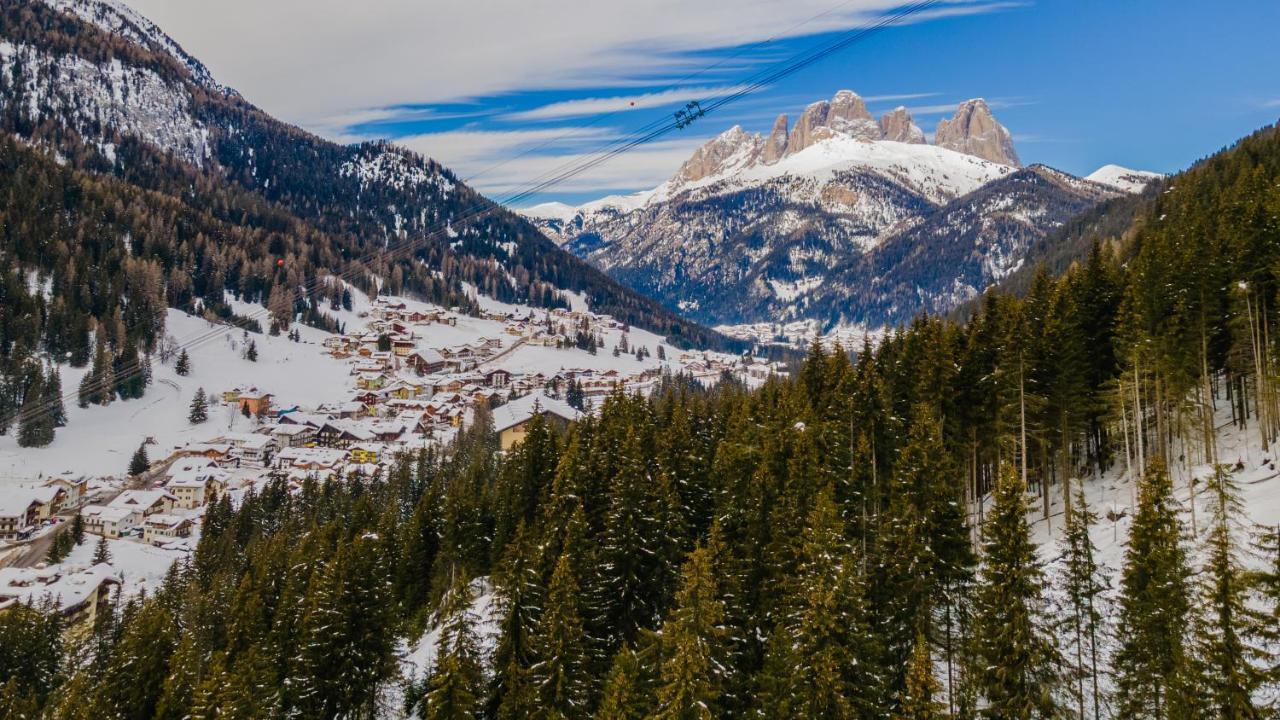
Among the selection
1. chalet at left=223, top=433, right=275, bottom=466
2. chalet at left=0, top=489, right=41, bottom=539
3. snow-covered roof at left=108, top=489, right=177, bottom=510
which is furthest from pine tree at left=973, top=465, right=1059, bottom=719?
chalet at left=223, top=433, right=275, bottom=466

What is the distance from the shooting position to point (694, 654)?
2350cm

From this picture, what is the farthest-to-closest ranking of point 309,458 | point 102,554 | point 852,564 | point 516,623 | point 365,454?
point 365,454
point 309,458
point 102,554
point 516,623
point 852,564

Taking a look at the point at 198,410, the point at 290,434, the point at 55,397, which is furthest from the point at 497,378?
the point at 55,397

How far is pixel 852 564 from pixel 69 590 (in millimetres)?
82812

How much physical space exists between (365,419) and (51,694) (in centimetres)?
9486

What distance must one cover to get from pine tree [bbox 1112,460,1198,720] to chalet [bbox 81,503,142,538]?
349ft

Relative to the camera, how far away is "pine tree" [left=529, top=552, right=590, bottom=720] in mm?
29453

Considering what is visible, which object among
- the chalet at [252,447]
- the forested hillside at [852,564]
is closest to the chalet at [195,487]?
the chalet at [252,447]

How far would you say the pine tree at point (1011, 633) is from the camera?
75.0ft

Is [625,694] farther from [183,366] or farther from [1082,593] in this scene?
[183,366]

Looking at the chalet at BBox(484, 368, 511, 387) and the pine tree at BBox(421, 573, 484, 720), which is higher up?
the chalet at BBox(484, 368, 511, 387)

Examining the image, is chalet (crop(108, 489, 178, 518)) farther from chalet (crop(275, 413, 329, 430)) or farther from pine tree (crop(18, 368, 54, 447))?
chalet (crop(275, 413, 329, 430))

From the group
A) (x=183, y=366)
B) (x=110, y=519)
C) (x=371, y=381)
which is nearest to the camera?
(x=110, y=519)

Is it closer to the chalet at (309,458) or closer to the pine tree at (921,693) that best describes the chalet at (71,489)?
the chalet at (309,458)
